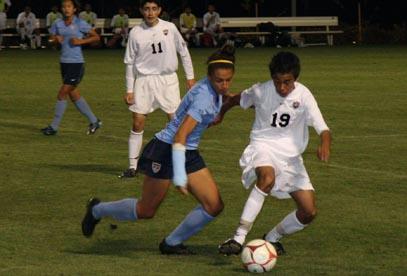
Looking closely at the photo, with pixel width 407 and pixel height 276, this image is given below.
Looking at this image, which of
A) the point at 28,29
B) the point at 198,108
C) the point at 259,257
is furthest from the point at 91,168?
the point at 28,29

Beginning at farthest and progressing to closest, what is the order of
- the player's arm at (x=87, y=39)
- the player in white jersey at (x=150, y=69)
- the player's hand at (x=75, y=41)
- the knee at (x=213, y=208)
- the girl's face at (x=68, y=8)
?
the player's hand at (x=75, y=41)
the player's arm at (x=87, y=39)
the girl's face at (x=68, y=8)
the player in white jersey at (x=150, y=69)
the knee at (x=213, y=208)

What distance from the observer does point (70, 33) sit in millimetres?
19344

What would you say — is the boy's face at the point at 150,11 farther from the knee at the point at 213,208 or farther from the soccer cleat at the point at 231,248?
the soccer cleat at the point at 231,248

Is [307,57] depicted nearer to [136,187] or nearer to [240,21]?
[240,21]

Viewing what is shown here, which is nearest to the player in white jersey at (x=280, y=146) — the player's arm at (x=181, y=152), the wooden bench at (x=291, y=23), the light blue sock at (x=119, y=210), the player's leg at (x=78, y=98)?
the player's arm at (x=181, y=152)

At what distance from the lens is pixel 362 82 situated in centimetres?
3072

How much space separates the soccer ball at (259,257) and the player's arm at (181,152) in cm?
64

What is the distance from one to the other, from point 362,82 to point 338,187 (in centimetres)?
1704

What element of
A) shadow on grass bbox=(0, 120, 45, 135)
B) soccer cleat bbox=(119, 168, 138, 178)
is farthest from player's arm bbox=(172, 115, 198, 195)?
shadow on grass bbox=(0, 120, 45, 135)

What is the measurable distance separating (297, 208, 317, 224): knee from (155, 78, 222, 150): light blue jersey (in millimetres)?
949

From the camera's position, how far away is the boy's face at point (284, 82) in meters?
9.54

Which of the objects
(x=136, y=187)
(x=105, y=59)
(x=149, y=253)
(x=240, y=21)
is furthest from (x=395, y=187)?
(x=240, y=21)

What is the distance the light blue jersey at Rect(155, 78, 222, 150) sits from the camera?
946cm

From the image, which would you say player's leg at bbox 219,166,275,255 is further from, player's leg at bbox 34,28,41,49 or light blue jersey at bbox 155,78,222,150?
player's leg at bbox 34,28,41,49
